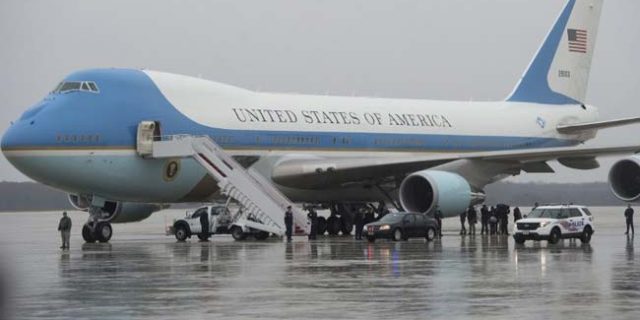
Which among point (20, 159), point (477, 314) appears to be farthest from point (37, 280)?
point (20, 159)

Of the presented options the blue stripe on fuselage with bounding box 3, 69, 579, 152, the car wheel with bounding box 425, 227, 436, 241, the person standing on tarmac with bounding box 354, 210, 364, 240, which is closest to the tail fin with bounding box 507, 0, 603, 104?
the person standing on tarmac with bounding box 354, 210, 364, 240

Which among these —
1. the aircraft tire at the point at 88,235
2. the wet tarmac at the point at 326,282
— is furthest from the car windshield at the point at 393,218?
the aircraft tire at the point at 88,235

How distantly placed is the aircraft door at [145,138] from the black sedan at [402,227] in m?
7.04

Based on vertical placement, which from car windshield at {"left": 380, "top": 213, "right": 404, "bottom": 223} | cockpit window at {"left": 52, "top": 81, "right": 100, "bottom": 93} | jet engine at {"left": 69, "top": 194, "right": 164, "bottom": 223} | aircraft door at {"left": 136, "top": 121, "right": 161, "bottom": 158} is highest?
cockpit window at {"left": 52, "top": 81, "right": 100, "bottom": 93}

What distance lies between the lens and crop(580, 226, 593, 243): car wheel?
3478 cm

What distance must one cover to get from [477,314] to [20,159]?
2180 centimetres

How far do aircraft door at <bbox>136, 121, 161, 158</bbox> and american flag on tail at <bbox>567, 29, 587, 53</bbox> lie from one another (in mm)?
21544

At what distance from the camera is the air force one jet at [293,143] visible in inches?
1383

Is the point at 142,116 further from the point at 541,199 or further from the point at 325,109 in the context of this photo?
the point at 541,199

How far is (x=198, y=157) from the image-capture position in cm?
3597

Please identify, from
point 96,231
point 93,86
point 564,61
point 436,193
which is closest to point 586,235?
point 436,193

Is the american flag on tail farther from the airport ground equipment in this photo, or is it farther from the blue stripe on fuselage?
the airport ground equipment

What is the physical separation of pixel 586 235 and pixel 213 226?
12.9m

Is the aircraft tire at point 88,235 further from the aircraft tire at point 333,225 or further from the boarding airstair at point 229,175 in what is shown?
the aircraft tire at point 333,225
